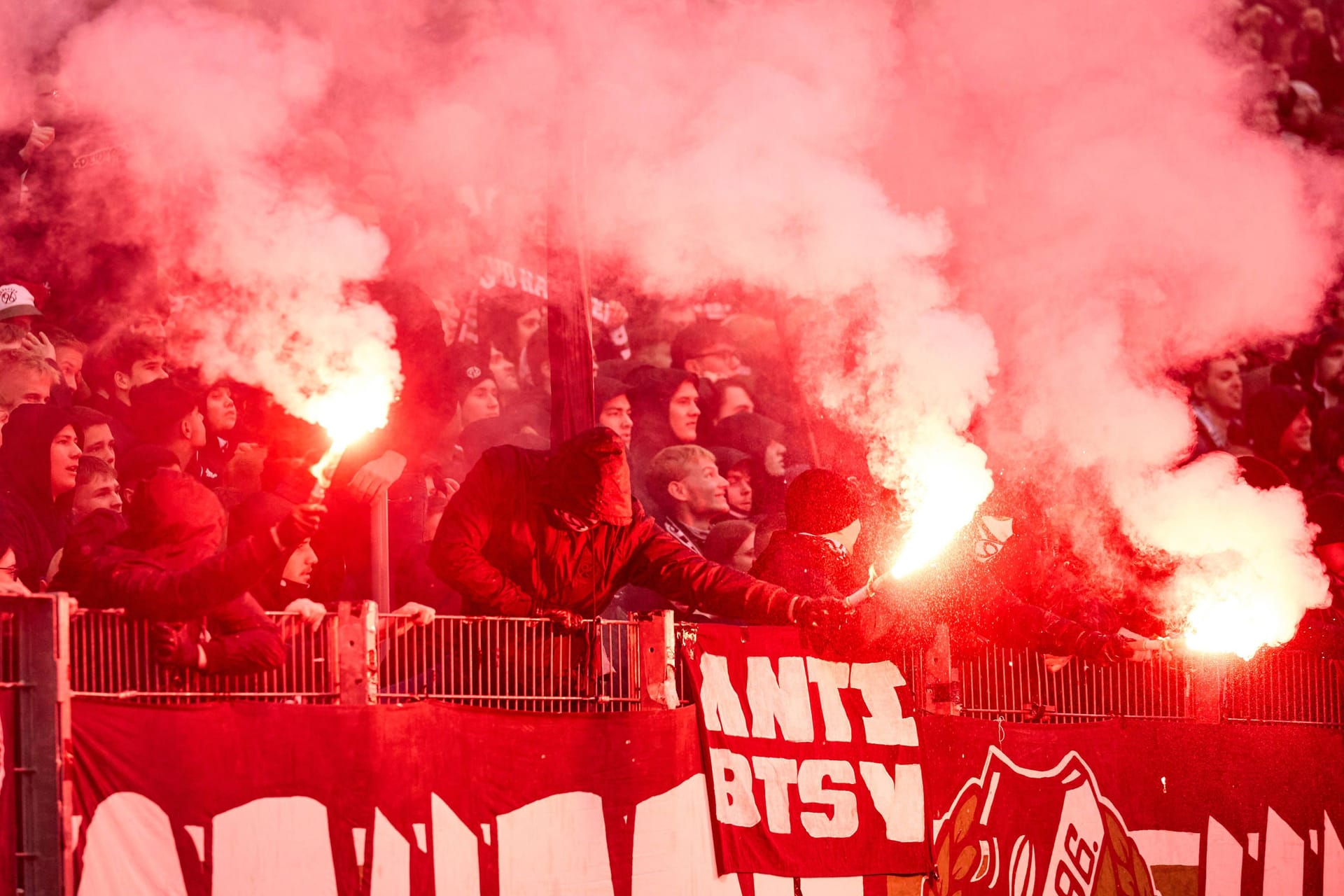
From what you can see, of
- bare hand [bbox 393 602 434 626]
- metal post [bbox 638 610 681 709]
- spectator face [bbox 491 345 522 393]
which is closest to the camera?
bare hand [bbox 393 602 434 626]

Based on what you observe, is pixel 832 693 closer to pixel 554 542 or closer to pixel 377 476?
pixel 554 542

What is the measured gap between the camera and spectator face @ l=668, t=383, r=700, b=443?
43.7ft

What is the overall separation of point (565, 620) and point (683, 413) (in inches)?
173

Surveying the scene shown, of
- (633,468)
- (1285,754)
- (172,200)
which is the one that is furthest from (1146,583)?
(172,200)

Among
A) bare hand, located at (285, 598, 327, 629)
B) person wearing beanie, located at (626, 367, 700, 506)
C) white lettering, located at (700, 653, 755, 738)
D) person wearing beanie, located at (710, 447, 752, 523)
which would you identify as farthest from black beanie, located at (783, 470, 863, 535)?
bare hand, located at (285, 598, 327, 629)

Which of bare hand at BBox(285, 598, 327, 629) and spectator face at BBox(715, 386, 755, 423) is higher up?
spectator face at BBox(715, 386, 755, 423)

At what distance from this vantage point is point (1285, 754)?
11.6 meters

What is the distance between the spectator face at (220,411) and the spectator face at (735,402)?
4347 millimetres

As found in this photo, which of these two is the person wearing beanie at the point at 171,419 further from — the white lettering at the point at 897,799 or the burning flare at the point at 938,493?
the white lettering at the point at 897,799

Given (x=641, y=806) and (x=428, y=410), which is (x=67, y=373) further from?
(x=641, y=806)

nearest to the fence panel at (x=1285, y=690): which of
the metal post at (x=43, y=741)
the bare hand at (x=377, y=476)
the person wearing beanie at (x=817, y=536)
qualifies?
the person wearing beanie at (x=817, y=536)

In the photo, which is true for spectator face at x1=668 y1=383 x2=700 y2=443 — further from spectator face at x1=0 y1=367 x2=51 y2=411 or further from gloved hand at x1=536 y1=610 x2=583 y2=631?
spectator face at x1=0 y1=367 x2=51 y2=411

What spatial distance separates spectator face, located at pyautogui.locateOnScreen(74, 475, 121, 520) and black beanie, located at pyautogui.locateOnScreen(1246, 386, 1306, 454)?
39.6 feet

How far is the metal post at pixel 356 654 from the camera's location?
834 cm
